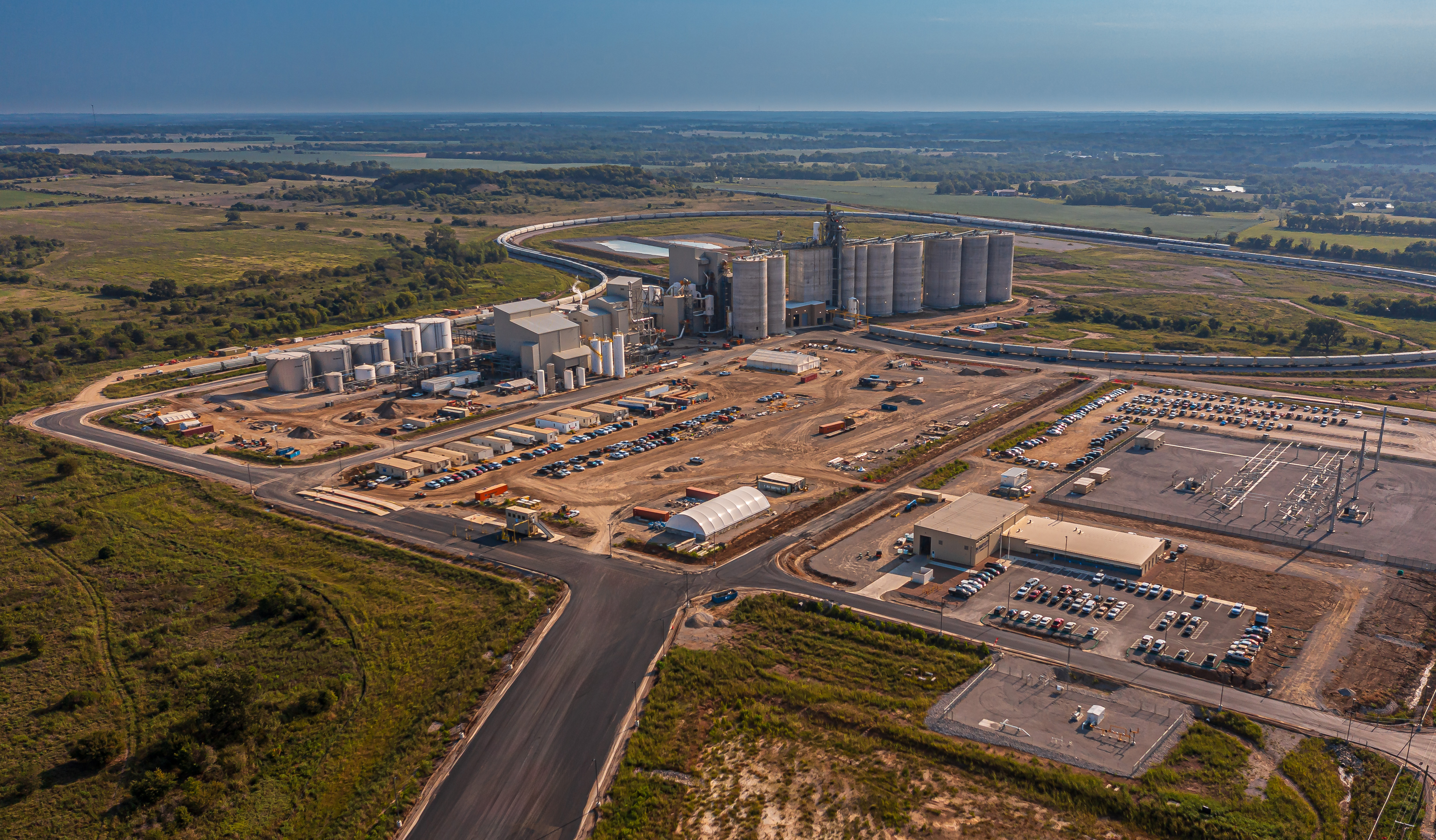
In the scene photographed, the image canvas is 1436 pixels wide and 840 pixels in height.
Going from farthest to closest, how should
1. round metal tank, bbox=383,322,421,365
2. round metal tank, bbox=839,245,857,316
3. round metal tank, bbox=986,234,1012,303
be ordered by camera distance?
round metal tank, bbox=986,234,1012,303
round metal tank, bbox=839,245,857,316
round metal tank, bbox=383,322,421,365

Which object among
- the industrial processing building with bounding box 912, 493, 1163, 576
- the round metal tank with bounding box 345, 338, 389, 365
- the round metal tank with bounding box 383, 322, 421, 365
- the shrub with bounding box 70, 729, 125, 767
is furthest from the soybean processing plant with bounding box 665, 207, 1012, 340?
the shrub with bounding box 70, 729, 125, 767

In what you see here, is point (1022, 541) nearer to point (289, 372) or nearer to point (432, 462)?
point (432, 462)

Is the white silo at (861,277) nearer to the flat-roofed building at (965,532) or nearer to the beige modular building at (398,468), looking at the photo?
the flat-roofed building at (965,532)

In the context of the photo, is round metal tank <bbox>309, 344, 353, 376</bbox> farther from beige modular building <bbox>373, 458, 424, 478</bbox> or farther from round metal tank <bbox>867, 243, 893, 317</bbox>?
round metal tank <bbox>867, 243, 893, 317</bbox>

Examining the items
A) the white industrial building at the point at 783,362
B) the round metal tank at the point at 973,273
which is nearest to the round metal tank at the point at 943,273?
the round metal tank at the point at 973,273

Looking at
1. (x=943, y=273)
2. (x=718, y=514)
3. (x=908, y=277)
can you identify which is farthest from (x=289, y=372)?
(x=943, y=273)

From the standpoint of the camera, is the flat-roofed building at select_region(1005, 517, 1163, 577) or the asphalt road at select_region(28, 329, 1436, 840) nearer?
the asphalt road at select_region(28, 329, 1436, 840)
